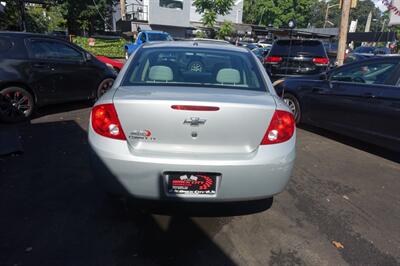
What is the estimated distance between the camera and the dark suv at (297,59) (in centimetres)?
970

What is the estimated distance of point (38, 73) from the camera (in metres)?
6.29

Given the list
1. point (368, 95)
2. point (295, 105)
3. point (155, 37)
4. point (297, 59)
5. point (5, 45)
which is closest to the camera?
point (368, 95)

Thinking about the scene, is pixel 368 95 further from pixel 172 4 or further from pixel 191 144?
pixel 172 4

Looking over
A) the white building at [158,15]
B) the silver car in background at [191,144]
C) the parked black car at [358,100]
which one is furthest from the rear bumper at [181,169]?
the white building at [158,15]

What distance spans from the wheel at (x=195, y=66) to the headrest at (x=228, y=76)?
0.39 meters

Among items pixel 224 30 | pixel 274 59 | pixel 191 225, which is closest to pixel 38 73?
pixel 191 225

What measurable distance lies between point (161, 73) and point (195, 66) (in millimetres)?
540

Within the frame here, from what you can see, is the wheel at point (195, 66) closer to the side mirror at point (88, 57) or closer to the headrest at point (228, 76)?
the headrest at point (228, 76)

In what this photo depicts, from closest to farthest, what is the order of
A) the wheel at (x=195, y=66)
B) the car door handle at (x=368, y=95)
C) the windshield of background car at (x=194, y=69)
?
the windshield of background car at (x=194, y=69), the wheel at (x=195, y=66), the car door handle at (x=368, y=95)

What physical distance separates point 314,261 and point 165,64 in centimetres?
225

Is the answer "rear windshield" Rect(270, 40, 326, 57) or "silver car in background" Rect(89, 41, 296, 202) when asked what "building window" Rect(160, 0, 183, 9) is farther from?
"silver car in background" Rect(89, 41, 296, 202)

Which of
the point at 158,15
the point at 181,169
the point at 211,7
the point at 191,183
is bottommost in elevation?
the point at 191,183

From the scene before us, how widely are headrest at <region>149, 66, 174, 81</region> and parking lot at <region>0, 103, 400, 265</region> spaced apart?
1.28 meters

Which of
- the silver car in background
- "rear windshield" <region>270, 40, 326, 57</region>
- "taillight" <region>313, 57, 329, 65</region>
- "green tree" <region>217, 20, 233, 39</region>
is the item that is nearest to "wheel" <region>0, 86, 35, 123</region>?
the silver car in background
